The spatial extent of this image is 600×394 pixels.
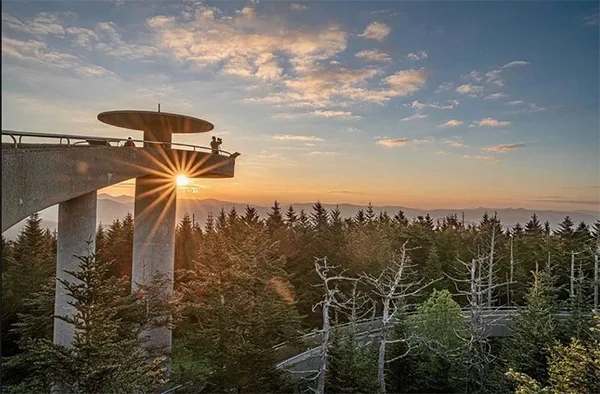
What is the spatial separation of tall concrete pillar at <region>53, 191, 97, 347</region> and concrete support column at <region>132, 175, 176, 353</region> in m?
3.20

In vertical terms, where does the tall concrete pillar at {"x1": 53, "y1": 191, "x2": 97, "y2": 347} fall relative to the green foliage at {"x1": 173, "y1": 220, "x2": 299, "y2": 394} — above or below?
above

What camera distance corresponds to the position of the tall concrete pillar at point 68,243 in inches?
526

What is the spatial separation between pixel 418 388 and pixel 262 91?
48.3 ft

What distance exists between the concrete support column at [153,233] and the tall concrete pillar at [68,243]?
3.20 metres

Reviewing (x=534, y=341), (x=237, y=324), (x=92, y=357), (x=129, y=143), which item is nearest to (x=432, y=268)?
(x=534, y=341)

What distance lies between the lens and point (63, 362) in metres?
9.28

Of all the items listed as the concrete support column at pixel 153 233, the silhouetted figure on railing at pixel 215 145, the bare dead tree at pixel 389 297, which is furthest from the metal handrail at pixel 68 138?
the bare dead tree at pixel 389 297

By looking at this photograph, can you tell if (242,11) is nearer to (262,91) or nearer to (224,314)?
Result: (262,91)

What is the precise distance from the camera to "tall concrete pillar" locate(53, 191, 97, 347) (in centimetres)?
1336

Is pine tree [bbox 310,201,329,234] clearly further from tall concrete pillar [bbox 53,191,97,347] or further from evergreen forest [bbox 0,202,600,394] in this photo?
tall concrete pillar [bbox 53,191,97,347]

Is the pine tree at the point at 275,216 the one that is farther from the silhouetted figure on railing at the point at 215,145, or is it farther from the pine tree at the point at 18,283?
the silhouetted figure on railing at the point at 215,145

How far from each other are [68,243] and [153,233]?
12.3 ft

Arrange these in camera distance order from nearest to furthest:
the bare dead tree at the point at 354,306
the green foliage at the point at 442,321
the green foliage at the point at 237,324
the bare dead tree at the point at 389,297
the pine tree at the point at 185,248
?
1. the green foliage at the point at 237,324
2. the bare dead tree at the point at 389,297
3. the bare dead tree at the point at 354,306
4. the green foliage at the point at 442,321
5. the pine tree at the point at 185,248

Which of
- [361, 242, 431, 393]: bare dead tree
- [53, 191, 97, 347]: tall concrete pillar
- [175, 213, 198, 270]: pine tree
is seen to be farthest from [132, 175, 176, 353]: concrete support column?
[175, 213, 198, 270]: pine tree
